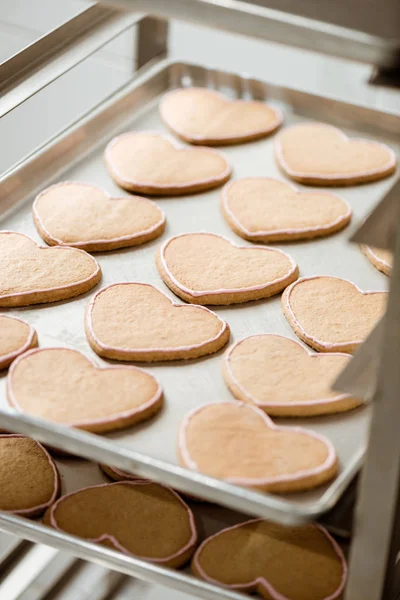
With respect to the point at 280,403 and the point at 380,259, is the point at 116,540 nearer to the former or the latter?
the point at 280,403

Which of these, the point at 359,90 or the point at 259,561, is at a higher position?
the point at 359,90

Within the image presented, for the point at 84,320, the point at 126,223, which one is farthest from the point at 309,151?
the point at 84,320

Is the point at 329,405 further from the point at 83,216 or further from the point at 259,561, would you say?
the point at 83,216

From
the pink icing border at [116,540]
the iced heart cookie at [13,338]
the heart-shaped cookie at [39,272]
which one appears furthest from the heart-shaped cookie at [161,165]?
the pink icing border at [116,540]

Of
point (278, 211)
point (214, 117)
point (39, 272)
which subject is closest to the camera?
point (39, 272)

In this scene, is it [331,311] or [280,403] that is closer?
[280,403]

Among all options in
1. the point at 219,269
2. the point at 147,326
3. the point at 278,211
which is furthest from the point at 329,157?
the point at 147,326

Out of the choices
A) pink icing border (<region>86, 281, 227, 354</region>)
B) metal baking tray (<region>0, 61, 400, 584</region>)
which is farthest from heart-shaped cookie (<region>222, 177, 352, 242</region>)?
pink icing border (<region>86, 281, 227, 354</region>)
